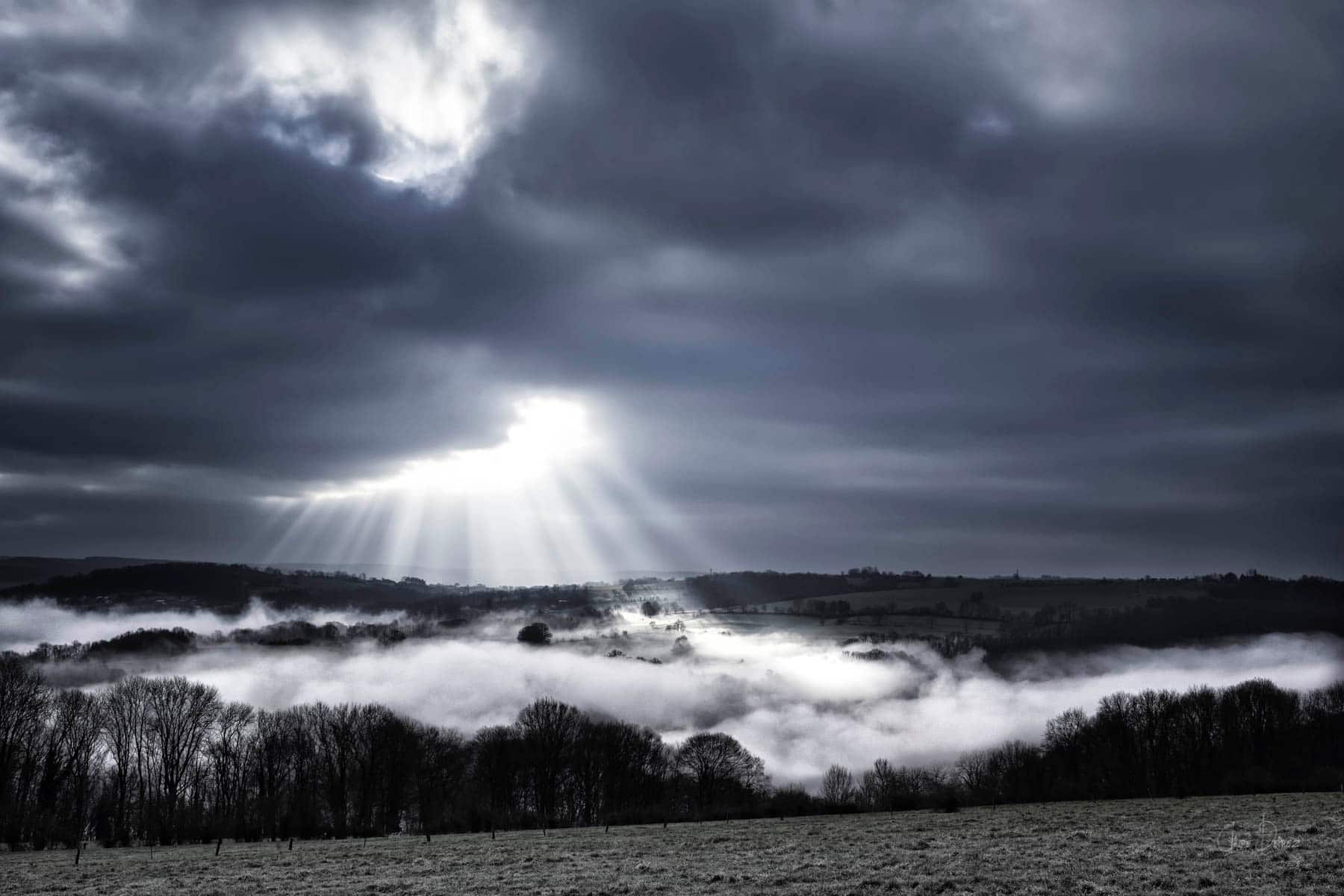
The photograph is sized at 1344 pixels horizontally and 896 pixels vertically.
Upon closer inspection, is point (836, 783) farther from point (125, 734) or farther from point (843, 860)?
point (843, 860)

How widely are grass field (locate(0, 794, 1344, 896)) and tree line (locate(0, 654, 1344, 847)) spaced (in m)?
61.4

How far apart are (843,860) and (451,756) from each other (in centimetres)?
10361

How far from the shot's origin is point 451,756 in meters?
117

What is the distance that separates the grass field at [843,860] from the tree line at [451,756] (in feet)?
201

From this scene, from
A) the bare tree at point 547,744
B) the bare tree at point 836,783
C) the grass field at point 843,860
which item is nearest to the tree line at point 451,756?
the bare tree at point 547,744

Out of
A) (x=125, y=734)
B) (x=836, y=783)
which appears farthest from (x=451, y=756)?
(x=836, y=783)

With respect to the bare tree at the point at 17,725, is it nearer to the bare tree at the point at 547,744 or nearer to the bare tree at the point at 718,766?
the bare tree at the point at 547,744

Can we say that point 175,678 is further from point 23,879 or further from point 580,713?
point 23,879

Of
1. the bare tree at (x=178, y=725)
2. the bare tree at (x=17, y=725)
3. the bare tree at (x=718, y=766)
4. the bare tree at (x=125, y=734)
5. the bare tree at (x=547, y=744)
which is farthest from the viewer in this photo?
the bare tree at (x=718, y=766)

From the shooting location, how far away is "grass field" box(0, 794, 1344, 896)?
68.4 ft

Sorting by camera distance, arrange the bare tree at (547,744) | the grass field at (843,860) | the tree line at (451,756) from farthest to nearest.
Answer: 1. the bare tree at (547,744)
2. the tree line at (451,756)
3. the grass field at (843,860)

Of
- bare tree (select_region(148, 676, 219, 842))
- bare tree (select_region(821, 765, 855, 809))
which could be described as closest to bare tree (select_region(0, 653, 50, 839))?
bare tree (select_region(148, 676, 219, 842))

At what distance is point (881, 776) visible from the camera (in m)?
136

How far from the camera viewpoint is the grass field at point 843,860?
2084 cm
